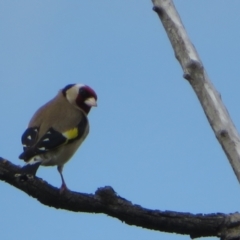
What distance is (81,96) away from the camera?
22.7ft

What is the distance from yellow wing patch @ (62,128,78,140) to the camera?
5.69 meters

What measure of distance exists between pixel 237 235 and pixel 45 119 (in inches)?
106

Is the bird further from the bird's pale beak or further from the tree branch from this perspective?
the tree branch

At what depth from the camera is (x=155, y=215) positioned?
3586 mm

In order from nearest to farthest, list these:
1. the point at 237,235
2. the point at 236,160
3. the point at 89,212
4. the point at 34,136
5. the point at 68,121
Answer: the point at 236,160
the point at 237,235
the point at 89,212
the point at 34,136
the point at 68,121

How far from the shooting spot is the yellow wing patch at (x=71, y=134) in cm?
569

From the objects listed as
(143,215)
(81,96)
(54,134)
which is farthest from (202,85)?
(81,96)

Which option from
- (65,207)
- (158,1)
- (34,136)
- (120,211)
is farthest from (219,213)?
(34,136)

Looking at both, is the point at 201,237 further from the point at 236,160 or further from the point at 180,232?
the point at 236,160

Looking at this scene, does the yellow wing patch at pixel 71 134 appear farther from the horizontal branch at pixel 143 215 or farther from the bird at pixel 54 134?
the horizontal branch at pixel 143 215

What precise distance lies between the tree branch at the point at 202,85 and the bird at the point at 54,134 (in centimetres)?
229

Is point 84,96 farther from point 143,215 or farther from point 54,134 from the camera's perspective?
point 143,215

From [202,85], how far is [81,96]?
4319 millimetres

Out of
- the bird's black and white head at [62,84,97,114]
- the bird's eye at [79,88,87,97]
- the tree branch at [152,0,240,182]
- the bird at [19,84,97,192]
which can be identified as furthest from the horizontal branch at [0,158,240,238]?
the bird's eye at [79,88,87,97]
